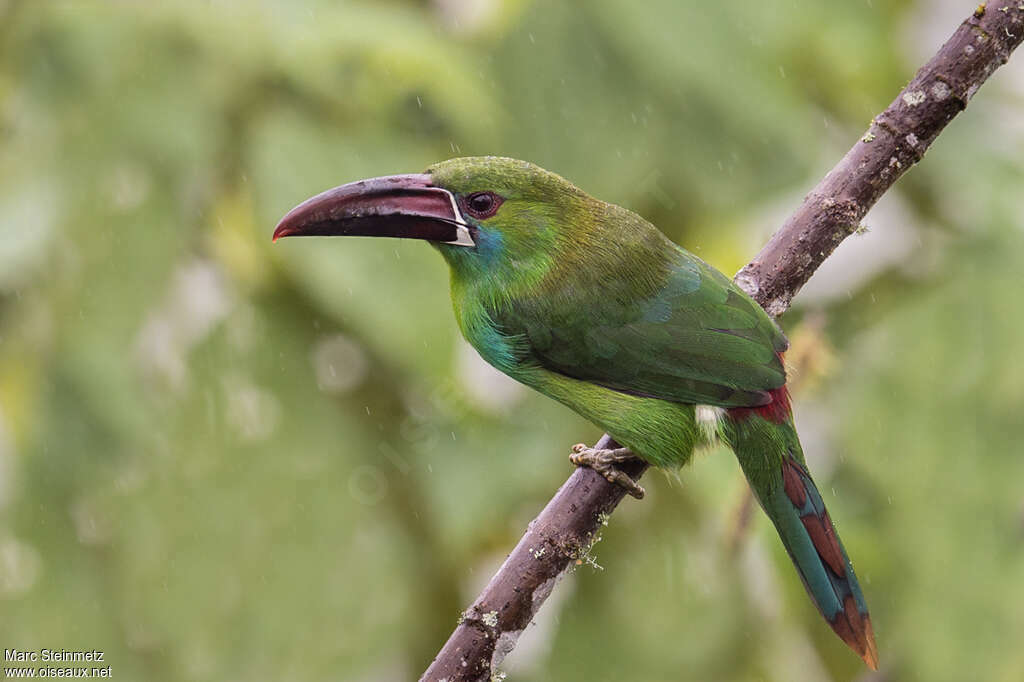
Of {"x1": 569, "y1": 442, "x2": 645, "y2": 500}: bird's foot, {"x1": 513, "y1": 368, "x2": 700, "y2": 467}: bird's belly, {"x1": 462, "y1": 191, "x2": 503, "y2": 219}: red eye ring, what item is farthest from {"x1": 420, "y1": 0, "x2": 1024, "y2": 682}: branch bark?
{"x1": 462, "y1": 191, "x2": 503, "y2": 219}: red eye ring

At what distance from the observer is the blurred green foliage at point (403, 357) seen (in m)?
2.96

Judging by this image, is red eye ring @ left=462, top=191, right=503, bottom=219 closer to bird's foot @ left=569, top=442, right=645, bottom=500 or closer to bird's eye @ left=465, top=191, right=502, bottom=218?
bird's eye @ left=465, top=191, right=502, bottom=218

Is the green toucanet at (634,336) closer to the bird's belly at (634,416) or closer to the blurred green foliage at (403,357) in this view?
the bird's belly at (634,416)

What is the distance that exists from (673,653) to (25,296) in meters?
1.69

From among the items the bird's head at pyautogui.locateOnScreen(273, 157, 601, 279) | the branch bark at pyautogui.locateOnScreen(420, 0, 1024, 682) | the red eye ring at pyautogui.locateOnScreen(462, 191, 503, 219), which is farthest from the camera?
the red eye ring at pyautogui.locateOnScreen(462, 191, 503, 219)

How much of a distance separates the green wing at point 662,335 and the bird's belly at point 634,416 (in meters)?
0.02

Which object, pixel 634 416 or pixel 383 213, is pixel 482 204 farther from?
pixel 634 416

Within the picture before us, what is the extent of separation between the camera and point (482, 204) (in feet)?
8.01

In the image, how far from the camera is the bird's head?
2297 millimetres

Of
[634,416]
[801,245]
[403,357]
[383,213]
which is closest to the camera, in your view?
[383,213]

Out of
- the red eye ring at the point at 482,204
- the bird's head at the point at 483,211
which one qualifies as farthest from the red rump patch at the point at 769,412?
the red eye ring at the point at 482,204

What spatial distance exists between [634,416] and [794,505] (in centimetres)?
33

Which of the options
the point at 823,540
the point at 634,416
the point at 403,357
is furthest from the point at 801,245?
the point at 403,357

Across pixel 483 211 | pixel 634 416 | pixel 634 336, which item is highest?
pixel 483 211
